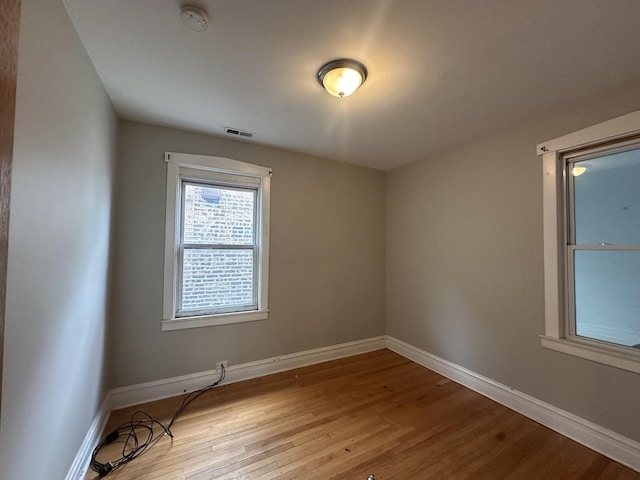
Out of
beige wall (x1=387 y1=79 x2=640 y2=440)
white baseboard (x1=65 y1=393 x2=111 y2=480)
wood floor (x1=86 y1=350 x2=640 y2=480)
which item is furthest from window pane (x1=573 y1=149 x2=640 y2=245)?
white baseboard (x1=65 y1=393 x2=111 y2=480)

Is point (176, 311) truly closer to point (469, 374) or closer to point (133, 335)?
point (133, 335)

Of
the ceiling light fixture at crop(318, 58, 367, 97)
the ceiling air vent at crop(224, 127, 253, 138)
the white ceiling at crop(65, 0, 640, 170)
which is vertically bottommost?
the ceiling light fixture at crop(318, 58, 367, 97)

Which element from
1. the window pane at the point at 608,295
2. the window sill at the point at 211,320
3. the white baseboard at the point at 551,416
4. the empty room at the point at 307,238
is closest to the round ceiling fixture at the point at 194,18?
the empty room at the point at 307,238

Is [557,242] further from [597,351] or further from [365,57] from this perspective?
[365,57]

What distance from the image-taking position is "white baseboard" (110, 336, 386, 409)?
2330mm

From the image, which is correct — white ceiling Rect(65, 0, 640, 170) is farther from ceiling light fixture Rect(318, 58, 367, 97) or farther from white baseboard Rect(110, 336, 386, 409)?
white baseboard Rect(110, 336, 386, 409)

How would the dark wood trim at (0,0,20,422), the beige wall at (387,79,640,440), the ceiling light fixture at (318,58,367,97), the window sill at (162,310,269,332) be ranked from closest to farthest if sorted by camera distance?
the dark wood trim at (0,0,20,422)
the ceiling light fixture at (318,58,367,97)
the beige wall at (387,79,640,440)
the window sill at (162,310,269,332)

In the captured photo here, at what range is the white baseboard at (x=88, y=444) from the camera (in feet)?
4.97

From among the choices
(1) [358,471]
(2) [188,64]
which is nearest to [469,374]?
(1) [358,471]

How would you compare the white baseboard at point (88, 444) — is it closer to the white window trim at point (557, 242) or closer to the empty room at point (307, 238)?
the empty room at point (307, 238)

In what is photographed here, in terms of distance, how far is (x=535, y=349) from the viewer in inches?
86.3

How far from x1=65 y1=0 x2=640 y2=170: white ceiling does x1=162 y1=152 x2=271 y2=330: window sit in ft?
1.70

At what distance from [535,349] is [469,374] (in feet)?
2.30

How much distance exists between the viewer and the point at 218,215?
9.24 ft
